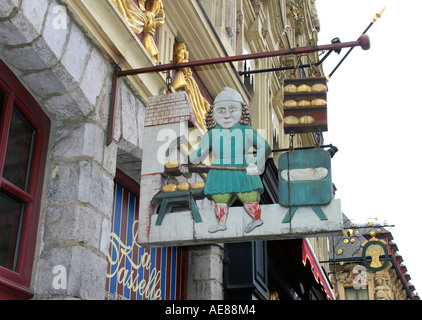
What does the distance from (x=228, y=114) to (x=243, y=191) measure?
0.77 m

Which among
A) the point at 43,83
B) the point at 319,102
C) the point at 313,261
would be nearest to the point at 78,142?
the point at 43,83

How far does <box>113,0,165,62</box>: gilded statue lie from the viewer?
564 cm

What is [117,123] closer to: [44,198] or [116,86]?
[116,86]

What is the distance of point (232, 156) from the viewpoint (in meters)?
4.74

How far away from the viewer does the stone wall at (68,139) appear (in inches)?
Result: 169

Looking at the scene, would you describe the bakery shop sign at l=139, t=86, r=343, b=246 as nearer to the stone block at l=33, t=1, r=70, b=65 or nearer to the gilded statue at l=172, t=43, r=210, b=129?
the stone block at l=33, t=1, r=70, b=65

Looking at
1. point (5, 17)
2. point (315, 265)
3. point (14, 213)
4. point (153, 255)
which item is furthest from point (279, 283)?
point (5, 17)

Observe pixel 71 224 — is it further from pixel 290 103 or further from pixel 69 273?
pixel 290 103

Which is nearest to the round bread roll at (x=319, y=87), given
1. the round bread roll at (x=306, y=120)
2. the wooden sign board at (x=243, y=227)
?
the round bread roll at (x=306, y=120)

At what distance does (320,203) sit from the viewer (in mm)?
4246

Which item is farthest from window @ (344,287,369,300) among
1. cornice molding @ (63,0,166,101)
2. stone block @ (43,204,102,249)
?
stone block @ (43,204,102,249)

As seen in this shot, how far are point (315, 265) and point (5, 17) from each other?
7.62 metres

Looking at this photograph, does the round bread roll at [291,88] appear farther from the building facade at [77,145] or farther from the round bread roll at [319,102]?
the building facade at [77,145]
